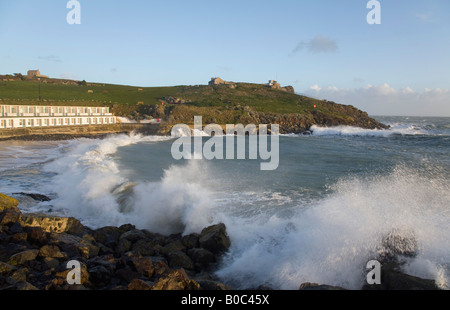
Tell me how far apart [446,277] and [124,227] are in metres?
8.98

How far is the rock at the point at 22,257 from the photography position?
7.50m

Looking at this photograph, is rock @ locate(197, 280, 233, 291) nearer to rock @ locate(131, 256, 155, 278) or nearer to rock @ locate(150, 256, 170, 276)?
rock @ locate(150, 256, 170, 276)

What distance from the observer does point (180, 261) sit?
8.72 m

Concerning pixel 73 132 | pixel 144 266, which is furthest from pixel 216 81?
pixel 144 266

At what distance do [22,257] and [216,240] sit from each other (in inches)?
188

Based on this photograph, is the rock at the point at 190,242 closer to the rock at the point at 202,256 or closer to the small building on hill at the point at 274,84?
the rock at the point at 202,256

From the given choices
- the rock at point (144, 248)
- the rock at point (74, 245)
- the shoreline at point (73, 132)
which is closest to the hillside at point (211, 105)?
the shoreline at point (73, 132)

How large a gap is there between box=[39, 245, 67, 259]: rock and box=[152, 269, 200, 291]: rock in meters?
3.06

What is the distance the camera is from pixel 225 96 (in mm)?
98750

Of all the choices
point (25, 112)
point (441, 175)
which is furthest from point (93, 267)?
point (25, 112)

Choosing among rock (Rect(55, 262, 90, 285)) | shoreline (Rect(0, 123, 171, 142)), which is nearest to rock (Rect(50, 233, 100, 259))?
rock (Rect(55, 262, 90, 285))

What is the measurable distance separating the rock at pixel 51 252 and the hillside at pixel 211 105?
54.2 metres

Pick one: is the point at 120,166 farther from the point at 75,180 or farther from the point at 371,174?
the point at 371,174

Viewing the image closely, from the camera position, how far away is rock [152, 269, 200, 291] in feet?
21.1
